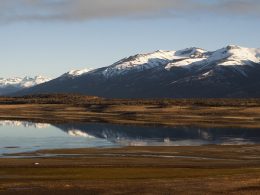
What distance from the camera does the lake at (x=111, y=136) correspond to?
84.4m

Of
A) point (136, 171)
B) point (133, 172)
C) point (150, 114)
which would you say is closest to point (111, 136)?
point (136, 171)

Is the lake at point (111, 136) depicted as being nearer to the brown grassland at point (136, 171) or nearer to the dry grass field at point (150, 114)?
the brown grassland at point (136, 171)

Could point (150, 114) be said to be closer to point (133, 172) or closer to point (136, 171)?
point (136, 171)

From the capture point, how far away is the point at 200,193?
41094 millimetres

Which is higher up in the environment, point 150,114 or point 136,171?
point 150,114

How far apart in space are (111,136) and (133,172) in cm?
4821

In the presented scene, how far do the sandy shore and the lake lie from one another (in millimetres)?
9936

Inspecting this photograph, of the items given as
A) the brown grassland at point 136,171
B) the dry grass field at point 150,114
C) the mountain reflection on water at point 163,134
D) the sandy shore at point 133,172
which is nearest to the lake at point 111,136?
the mountain reflection on water at point 163,134

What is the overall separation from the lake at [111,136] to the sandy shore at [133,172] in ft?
32.6

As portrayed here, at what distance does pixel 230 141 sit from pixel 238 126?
32.4 m

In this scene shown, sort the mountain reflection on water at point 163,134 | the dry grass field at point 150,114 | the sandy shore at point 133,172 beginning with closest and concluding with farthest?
the sandy shore at point 133,172, the mountain reflection on water at point 163,134, the dry grass field at point 150,114

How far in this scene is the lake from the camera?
84375 millimetres

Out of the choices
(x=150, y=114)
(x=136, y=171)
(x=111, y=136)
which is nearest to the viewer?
(x=136, y=171)

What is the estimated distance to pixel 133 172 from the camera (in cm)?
5197
